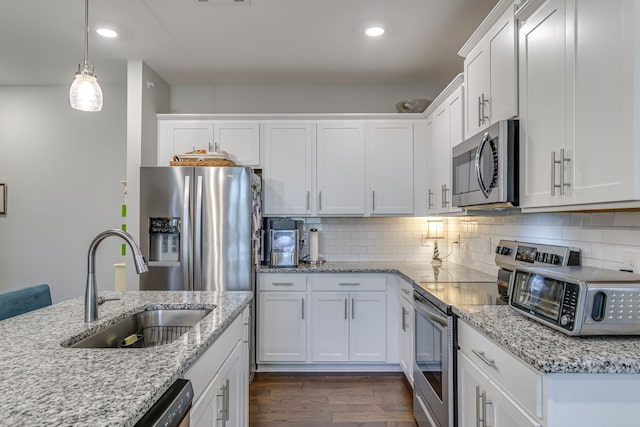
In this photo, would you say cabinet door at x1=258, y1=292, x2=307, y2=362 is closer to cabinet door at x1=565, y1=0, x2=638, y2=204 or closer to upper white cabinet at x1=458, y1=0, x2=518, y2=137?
upper white cabinet at x1=458, y1=0, x2=518, y2=137

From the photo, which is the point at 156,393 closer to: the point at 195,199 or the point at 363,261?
the point at 195,199

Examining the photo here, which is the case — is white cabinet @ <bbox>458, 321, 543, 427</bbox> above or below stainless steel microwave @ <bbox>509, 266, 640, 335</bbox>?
below

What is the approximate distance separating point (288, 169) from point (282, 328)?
1.43 metres

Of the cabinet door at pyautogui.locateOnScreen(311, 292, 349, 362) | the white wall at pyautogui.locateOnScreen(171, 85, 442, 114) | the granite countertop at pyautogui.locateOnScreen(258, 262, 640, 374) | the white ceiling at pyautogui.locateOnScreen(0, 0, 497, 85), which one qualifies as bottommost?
the cabinet door at pyautogui.locateOnScreen(311, 292, 349, 362)

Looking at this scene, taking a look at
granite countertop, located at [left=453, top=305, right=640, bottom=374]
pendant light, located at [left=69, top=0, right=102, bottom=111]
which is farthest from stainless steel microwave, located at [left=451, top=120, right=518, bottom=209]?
pendant light, located at [left=69, top=0, right=102, bottom=111]

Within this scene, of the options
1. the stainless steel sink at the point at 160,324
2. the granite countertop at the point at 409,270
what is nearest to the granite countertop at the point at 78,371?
the stainless steel sink at the point at 160,324

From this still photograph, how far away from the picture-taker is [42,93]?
3.97m

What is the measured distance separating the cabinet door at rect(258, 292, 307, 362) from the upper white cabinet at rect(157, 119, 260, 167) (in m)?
1.26

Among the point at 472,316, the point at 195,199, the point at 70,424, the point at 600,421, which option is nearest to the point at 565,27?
the point at 472,316

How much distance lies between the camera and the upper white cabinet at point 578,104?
118cm

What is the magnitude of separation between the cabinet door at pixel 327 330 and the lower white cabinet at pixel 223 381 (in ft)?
4.23

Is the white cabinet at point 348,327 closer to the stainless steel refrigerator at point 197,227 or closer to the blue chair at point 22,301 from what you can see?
the stainless steel refrigerator at point 197,227

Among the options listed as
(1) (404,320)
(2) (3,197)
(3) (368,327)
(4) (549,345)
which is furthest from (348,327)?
(2) (3,197)

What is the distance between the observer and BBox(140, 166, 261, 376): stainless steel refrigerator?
120 inches
